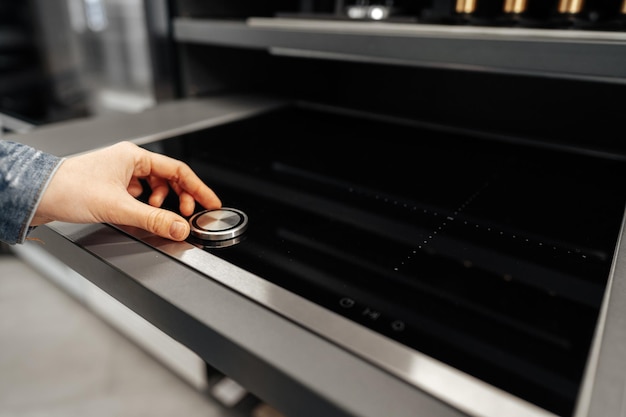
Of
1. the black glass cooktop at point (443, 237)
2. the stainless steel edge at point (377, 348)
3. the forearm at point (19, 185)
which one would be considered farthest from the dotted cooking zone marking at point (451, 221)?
the forearm at point (19, 185)

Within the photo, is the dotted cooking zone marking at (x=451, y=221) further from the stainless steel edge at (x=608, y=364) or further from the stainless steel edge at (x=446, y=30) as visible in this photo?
the stainless steel edge at (x=446, y=30)

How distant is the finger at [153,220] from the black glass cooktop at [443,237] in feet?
0.15

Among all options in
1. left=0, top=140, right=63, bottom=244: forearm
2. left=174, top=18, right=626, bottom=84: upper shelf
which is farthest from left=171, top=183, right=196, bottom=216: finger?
left=174, top=18, right=626, bottom=84: upper shelf

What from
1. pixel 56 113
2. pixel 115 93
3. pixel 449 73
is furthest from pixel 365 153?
pixel 56 113

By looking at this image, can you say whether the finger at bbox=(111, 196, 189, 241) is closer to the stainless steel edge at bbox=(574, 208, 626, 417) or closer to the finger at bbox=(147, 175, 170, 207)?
the finger at bbox=(147, 175, 170, 207)

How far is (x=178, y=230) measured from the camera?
43cm

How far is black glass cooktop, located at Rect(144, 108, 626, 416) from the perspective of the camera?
1.08 feet

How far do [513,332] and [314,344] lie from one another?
0.15 m

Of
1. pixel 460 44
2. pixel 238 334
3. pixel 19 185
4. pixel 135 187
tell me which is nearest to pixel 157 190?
pixel 135 187

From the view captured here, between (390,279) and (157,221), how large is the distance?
0.23 m

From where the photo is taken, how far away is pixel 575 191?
621 millimetres

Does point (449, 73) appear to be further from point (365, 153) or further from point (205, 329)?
point (205, 329)

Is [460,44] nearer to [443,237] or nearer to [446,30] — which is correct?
[446,30]

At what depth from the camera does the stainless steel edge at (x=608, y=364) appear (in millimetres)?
259
